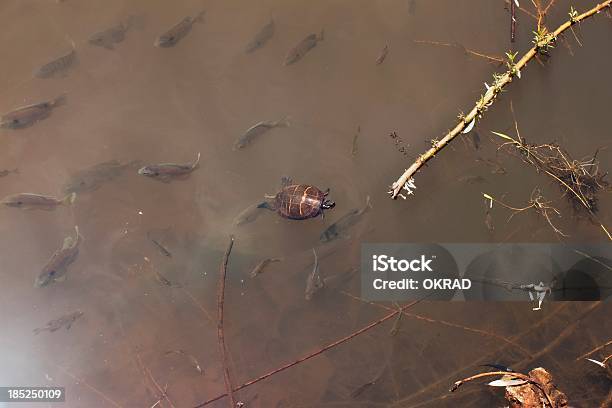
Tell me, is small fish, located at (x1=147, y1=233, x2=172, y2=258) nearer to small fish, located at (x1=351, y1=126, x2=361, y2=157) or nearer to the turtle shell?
the turtle shell

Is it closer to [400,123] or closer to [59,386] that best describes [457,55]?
[400,123]

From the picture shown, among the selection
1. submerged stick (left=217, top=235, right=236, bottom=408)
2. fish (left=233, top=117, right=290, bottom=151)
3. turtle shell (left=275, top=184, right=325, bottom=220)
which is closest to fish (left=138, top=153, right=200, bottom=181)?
fish (left=233, top=117, right=290, bottom=151)

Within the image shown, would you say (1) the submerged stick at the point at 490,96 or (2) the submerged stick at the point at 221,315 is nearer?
(1) the submerged stick at the point at 490,96

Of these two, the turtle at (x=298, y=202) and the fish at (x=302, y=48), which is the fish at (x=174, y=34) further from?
the turtle at (x=298, y=202)

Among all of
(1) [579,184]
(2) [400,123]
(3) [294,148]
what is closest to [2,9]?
(3) [294,148]

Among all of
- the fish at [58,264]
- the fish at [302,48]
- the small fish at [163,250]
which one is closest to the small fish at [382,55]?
the fish at [302,48]

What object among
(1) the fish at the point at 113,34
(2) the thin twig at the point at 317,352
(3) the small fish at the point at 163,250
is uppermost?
(1) the fish at the point at 113,34

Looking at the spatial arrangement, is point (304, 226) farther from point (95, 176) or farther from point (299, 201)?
point (95, 176)

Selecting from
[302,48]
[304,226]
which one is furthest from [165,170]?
[302,48]
